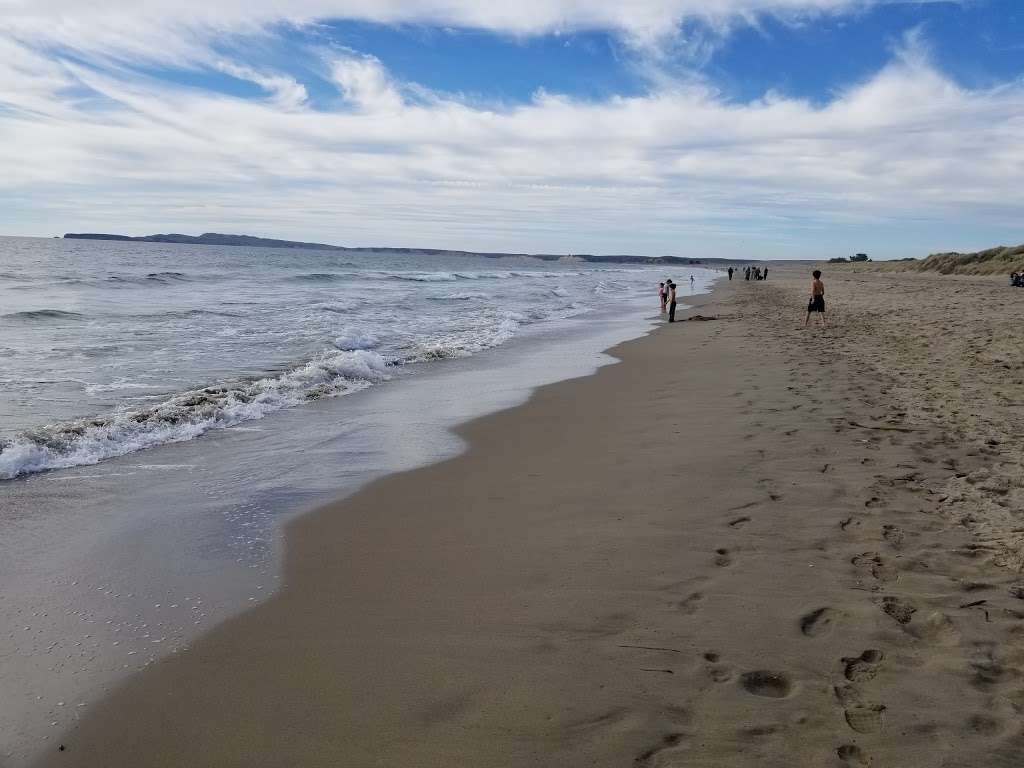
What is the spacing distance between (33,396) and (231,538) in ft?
22.3

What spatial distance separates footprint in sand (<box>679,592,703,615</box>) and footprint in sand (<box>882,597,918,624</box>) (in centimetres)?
98

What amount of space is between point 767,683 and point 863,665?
1.70 ft

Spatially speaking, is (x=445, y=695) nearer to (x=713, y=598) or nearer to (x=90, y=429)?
(x=713, y=598)

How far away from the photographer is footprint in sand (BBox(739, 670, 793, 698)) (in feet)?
10.1

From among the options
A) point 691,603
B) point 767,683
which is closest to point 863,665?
point 767,683

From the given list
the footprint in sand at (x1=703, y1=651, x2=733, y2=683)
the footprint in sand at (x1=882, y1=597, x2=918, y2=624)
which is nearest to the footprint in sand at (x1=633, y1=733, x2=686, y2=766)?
the footprint in sand at (x1=703, y1=651, x2=733, y2=683)

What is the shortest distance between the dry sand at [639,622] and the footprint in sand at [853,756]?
18 millimetres

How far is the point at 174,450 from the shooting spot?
7648mm

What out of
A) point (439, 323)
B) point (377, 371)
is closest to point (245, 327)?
point (439, 323)

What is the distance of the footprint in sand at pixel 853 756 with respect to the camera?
2.63 metres

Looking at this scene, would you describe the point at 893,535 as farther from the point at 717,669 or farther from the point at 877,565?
the point at 717,669

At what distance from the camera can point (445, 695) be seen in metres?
3.10

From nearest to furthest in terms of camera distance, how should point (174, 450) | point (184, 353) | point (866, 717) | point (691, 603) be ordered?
point (866, 717) → point (691, 603) → point (174, 450) → point (184, 353)

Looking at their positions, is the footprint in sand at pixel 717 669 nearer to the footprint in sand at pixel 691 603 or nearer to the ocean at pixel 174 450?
the footprint in sand at pixel 691 603
